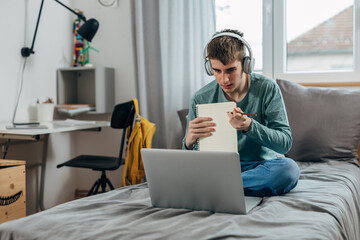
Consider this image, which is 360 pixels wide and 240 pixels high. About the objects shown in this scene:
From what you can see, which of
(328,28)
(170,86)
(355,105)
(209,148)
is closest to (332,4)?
(328,28)

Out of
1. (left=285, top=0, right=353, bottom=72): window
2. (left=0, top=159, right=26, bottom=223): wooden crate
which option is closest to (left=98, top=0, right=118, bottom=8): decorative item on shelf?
(left=285, top=0, right=353, bottom=72): window

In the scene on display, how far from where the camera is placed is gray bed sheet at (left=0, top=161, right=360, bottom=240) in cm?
112

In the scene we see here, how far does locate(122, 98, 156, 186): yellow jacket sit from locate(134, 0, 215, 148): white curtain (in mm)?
318

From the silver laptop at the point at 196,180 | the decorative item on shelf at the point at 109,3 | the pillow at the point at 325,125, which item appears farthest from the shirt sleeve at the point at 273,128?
the decorative item on shelf at the point at 109,3

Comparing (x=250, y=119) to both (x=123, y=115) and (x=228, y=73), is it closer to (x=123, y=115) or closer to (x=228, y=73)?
(x=228, y=73)

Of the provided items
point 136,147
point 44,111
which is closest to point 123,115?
point 136,147

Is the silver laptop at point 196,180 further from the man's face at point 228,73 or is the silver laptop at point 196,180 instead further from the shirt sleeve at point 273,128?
the man's face at point 228,73

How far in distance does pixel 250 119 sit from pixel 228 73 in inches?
9.9

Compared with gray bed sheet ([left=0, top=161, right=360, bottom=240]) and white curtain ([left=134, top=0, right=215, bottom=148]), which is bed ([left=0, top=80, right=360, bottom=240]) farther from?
white curtain ([left=134, top=0, right=215, bottom=148])

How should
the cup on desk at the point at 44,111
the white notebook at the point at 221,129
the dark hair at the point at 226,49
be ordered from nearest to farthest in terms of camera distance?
the white notebook at the point at 221,129 < the dark hair at the point at 226,49 < the cup on desk at the point at 44,111

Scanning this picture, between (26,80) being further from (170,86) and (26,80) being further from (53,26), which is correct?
(170,86)

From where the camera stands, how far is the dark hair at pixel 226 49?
5.29 feet

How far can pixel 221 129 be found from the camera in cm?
136

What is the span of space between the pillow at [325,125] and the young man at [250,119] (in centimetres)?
63
